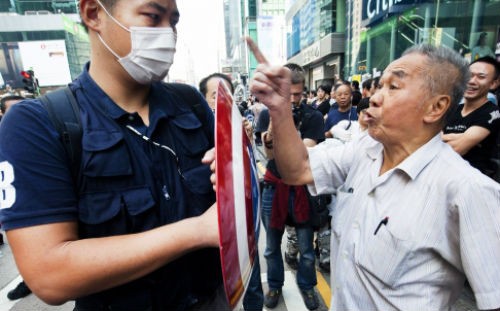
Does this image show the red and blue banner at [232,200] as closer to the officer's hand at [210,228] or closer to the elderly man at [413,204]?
the officer's hand at [210,228]

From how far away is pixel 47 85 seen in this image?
1388 inches

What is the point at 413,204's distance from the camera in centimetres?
108

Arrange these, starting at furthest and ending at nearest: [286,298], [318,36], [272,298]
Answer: [318,36] < [286,298] < [272,298]

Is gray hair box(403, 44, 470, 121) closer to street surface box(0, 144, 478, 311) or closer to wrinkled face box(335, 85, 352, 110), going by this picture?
street surface box(0, 144, 478, 311)

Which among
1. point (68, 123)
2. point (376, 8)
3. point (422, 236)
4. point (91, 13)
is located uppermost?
point (376, 8)

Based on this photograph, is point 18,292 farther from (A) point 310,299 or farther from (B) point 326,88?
(B) point 326,88

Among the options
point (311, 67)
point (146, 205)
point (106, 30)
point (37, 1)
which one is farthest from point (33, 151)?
point (37, 1)

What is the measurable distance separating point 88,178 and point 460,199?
47.3 inches

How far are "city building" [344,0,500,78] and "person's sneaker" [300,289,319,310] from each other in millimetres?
4810

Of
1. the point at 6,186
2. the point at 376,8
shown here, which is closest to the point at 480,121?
the point at 6,186

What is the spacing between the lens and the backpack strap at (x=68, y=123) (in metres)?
0.80

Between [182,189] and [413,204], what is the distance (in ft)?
2.84

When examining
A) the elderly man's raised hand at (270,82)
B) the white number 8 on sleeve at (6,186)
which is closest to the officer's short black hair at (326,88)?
the elderly man's raised hand at (270,82)

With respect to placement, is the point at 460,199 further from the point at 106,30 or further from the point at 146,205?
the point at 106,30
